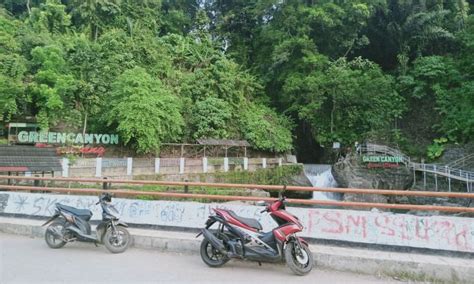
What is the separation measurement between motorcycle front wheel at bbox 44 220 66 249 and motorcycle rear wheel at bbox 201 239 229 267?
2851 millimetres

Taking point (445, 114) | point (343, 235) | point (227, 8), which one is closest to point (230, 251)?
point (343, 235)

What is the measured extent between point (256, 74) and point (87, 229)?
29368 millimetres

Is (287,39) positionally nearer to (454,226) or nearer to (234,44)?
(234,44)

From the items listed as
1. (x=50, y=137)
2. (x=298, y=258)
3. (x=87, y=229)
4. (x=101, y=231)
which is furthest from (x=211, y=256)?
(x=50, y=137)

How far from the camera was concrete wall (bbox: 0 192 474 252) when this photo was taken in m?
5.07

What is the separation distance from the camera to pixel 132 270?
4898 millimetres

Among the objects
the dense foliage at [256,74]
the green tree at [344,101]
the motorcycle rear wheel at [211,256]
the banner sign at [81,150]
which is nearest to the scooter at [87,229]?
the motorcycle rear wheel at [211,256]

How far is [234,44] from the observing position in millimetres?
38000

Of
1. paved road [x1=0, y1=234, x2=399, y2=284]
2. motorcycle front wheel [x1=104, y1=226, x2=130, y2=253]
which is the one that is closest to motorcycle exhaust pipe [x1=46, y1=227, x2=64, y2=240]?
paved road [x1=0, y1=234, x2=399, y2=284]

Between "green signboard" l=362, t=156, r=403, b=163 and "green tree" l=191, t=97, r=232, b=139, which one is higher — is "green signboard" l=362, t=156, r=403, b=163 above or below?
below

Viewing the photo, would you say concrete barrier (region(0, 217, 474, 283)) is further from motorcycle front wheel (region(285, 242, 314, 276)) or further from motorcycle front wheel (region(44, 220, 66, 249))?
motorcycle front wheel (region(44, 220, 66, 249))

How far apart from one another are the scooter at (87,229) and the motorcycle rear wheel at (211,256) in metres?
1.66

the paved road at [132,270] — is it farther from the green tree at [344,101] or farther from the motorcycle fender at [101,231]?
the green tree at [344,101]

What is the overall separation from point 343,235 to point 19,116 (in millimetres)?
21203
